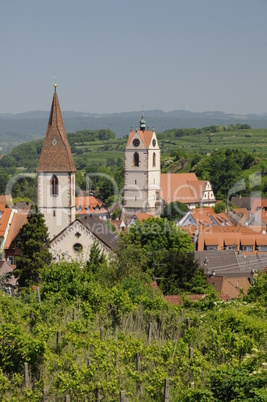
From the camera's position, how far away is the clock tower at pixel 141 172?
251 ft

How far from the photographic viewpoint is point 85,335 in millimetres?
20594

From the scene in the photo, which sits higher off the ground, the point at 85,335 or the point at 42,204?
the point at 42,204

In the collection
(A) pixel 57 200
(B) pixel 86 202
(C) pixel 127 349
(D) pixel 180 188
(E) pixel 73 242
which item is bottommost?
(C) pixel 127 349

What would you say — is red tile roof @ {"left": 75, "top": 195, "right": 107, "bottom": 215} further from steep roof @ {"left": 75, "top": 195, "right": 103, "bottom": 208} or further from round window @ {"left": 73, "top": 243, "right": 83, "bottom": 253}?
round window @ {"left": 73, "top": 243, "right": 83, "bottom": 253}

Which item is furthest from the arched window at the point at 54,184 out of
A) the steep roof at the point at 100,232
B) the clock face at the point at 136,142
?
the clock face at the point at 136,142

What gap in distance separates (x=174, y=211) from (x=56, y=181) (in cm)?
2997

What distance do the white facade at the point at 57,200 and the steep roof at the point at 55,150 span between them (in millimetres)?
337

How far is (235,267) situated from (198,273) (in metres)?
8.45

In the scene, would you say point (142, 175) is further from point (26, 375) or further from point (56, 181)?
point (26, 375)

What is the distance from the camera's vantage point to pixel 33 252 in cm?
4081

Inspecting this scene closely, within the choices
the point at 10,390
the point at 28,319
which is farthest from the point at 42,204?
the point at 10,390

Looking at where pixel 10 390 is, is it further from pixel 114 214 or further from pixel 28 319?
pixel 114 214

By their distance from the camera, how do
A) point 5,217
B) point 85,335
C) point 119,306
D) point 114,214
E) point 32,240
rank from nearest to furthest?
point 85,335, point 119,306, point 32,240, point 5,217, point 114,214

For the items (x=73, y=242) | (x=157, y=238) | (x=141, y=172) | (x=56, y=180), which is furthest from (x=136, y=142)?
(x=73, y=242)
